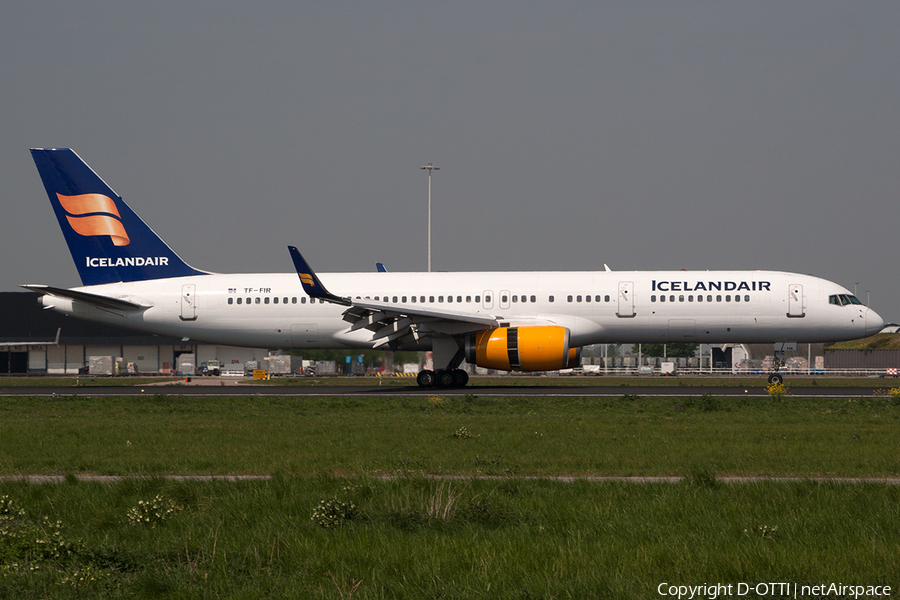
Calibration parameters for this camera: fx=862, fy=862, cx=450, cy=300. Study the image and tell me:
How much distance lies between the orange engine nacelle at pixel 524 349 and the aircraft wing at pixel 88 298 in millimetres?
14188

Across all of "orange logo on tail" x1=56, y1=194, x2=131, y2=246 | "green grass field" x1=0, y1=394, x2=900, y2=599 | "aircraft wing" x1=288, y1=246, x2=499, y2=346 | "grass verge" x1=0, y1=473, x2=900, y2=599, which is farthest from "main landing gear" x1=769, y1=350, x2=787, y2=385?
"orange logo on tail" x1=56, y1=194, x2=131, y2=246

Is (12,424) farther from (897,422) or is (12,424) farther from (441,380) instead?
(897,422)

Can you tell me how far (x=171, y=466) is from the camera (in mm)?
12953

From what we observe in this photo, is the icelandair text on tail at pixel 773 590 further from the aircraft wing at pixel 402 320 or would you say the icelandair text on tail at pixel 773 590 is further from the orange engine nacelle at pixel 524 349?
the aircraft wing at pixel 402 320

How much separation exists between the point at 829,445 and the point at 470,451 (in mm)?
6299

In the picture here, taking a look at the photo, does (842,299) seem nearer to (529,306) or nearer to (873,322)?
(873,322)

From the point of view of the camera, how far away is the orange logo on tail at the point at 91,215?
3538 centimetres

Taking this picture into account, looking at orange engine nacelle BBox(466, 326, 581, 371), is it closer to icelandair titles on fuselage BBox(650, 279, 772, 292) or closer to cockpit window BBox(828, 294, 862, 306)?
icelandair titles on fuselage BBox(650, 279, 772, 292)

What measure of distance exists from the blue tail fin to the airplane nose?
90.1 ft

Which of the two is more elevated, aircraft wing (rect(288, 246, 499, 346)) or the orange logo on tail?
the orange logo on tail

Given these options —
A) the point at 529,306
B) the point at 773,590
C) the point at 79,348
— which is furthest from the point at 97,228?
the point at 79,348

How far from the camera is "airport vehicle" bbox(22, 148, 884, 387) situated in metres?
31.9

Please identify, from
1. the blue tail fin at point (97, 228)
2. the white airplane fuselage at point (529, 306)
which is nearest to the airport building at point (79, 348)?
the blue tail fin at point (97, 228)

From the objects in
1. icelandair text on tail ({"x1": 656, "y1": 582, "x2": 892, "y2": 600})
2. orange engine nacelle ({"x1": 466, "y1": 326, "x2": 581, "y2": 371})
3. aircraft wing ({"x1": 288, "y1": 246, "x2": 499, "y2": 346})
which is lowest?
icelandair text on tail ({"x1": 656, "y1": 582, "x2": 892, "y2": 600})
